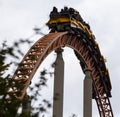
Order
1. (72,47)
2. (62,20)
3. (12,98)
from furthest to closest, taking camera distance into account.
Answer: (72,47) < (62,20) < (12,98)

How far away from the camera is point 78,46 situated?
4238cm

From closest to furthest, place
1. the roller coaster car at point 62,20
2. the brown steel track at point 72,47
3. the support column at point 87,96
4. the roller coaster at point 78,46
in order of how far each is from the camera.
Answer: the brown steel track at point 72,47, the roller coaster at point 78,46, the roller coaster car at point 62,20, the support column at point 87,96

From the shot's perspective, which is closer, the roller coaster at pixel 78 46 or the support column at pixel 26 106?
the support column at pixel 26 106

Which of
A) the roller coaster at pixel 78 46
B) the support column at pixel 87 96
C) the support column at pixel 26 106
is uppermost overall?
the roller coaster at pixel 78 46

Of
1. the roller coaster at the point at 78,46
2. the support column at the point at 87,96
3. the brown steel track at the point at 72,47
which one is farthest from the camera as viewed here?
the support column at the point at 87,96

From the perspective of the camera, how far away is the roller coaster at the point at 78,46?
36.9 meters

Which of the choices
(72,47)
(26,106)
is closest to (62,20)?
(72,47)

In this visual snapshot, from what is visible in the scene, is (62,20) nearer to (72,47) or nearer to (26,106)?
(72,47)

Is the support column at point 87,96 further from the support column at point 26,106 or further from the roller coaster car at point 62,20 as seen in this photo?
the support column at point 26,106

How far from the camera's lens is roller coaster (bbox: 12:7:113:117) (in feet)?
121

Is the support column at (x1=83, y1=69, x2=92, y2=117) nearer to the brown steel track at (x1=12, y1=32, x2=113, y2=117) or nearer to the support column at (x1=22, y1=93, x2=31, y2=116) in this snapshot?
the brown steel track at (x1=12, y1=32, x2=113, y2=117)

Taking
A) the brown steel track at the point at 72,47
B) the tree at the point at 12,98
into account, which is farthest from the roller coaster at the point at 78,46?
the tree at the point at 12,98

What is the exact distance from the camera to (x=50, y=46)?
37375mm

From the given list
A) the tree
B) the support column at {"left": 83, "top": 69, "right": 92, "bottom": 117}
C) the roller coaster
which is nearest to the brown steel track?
the roller coaster
